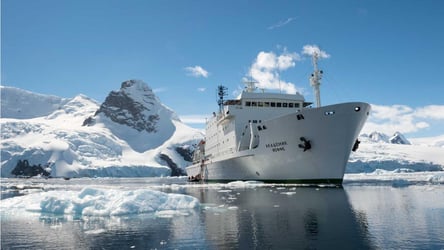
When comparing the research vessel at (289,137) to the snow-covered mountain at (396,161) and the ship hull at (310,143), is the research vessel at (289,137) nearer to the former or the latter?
the ship hull at (310,143)

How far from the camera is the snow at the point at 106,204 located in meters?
→ 17.3

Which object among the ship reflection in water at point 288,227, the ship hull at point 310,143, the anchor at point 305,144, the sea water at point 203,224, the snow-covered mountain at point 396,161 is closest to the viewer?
the ship reflection in water at point 288,227

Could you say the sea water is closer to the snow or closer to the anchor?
the snow

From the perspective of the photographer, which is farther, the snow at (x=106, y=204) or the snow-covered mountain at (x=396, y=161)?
the snow-covered mountain at (x=396, y=161)

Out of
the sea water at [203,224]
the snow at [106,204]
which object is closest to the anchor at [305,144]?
the sea water at [203,224]

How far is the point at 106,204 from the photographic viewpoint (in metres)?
17.8

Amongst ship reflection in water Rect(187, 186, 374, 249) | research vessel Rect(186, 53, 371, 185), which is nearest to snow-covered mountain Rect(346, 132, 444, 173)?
research vessel Rect(186, 53, 371, 185)

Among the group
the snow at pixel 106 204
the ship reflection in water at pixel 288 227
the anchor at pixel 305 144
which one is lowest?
the ship reflection in water at pixel 288 227

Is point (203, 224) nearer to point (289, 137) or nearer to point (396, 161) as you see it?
point (289, 137)

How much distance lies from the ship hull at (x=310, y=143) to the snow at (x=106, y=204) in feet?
48.5

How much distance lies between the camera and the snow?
680 inches

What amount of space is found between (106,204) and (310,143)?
18.5 m

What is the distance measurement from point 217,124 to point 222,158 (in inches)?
240

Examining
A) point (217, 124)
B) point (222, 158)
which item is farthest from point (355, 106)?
point (217, 124)
